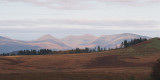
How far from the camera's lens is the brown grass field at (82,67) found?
82225 millimetres

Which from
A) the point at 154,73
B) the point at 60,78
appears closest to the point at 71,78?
the point at 60,78

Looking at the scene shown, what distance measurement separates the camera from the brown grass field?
82.2 meters

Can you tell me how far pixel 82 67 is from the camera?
12481cm

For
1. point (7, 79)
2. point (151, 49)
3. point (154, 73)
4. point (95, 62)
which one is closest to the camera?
point (154, 73)

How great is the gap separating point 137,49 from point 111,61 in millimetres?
60048

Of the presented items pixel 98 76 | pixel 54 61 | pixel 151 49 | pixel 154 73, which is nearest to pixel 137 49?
pixel 151 49

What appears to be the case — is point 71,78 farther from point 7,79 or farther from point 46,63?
point 46,63

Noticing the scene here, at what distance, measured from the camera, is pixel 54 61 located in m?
149

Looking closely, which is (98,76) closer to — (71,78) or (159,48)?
(71,78)

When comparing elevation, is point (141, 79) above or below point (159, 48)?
below

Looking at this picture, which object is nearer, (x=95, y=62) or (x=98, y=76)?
(x=98, y=76)

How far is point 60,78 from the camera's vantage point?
78625 millimetres

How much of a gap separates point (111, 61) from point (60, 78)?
224 feet

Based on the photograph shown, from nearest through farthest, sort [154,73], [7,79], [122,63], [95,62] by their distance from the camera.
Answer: [154,73] < [7,79] < [122,63] < [95,62]
